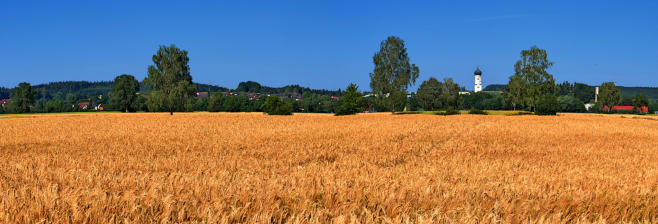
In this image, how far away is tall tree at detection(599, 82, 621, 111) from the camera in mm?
126375

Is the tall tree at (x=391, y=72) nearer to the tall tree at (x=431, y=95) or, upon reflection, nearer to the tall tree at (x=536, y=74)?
the tall tree at (x=536, y=74)

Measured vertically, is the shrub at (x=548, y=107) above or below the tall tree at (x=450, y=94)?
below

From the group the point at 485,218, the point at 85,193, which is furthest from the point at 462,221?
the point at 85,193

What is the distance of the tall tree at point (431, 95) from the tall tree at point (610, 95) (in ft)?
163

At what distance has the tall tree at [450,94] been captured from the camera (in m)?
123

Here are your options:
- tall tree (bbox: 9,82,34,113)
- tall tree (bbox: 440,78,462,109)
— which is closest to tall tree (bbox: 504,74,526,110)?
tall tree (bbox: 440,78,462,109)

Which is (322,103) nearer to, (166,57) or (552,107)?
(166,57)

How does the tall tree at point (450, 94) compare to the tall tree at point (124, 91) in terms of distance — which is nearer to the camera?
the tall tree at point (124, 91)

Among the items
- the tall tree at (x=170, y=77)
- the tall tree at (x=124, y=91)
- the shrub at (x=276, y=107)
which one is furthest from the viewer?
the tall tree at (x=124, y=91)

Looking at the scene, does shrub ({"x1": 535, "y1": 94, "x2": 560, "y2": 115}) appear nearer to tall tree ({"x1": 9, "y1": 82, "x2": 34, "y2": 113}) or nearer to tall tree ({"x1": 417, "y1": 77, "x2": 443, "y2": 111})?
tall tree ({"x1": 417, "y1": 77, "x2": 443, "y2": 111})

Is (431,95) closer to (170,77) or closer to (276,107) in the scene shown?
(276,107)

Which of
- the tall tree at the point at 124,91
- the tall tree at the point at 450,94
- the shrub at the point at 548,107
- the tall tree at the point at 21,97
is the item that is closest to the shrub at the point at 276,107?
the shrub at the point at 548,107

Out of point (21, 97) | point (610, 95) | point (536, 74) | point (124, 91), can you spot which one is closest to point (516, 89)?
point (536, 74)

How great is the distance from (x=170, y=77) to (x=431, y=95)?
81006 mm
